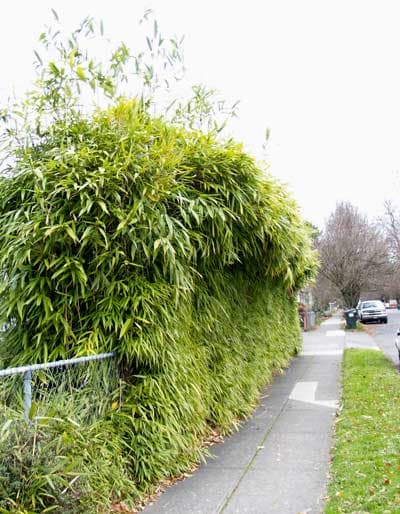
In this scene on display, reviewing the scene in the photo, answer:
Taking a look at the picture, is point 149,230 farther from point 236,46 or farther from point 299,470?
point 236,46

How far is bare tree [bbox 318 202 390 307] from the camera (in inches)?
1131

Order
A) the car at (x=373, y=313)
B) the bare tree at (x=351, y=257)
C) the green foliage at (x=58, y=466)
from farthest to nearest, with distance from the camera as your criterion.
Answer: the bare tree at (x=351, y=257) → the car at (x=373, y=313) → the green foliage at (x=58, y=466)

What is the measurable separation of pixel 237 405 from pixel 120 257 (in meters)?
2.93

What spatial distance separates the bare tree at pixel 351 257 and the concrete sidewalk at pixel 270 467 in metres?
21.9

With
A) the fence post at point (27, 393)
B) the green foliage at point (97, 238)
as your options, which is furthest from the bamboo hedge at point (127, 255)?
the fence post at point (27, 393)

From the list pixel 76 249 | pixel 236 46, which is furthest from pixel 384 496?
pixel 236 46

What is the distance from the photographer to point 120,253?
3844mm

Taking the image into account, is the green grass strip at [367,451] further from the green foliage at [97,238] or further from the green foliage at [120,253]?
the green foliage at [97,238]

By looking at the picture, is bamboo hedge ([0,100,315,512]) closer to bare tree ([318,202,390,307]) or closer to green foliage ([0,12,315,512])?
green foliage ([0,12,315,512])

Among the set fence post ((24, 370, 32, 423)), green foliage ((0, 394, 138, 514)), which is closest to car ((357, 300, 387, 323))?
green foliage ((0, 394, 138, 514))

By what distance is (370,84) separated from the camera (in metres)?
7.43

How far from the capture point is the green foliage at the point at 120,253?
3.72 m

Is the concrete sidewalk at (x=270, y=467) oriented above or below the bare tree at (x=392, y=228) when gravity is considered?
below

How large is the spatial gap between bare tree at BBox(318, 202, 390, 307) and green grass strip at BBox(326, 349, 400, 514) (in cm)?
2093
